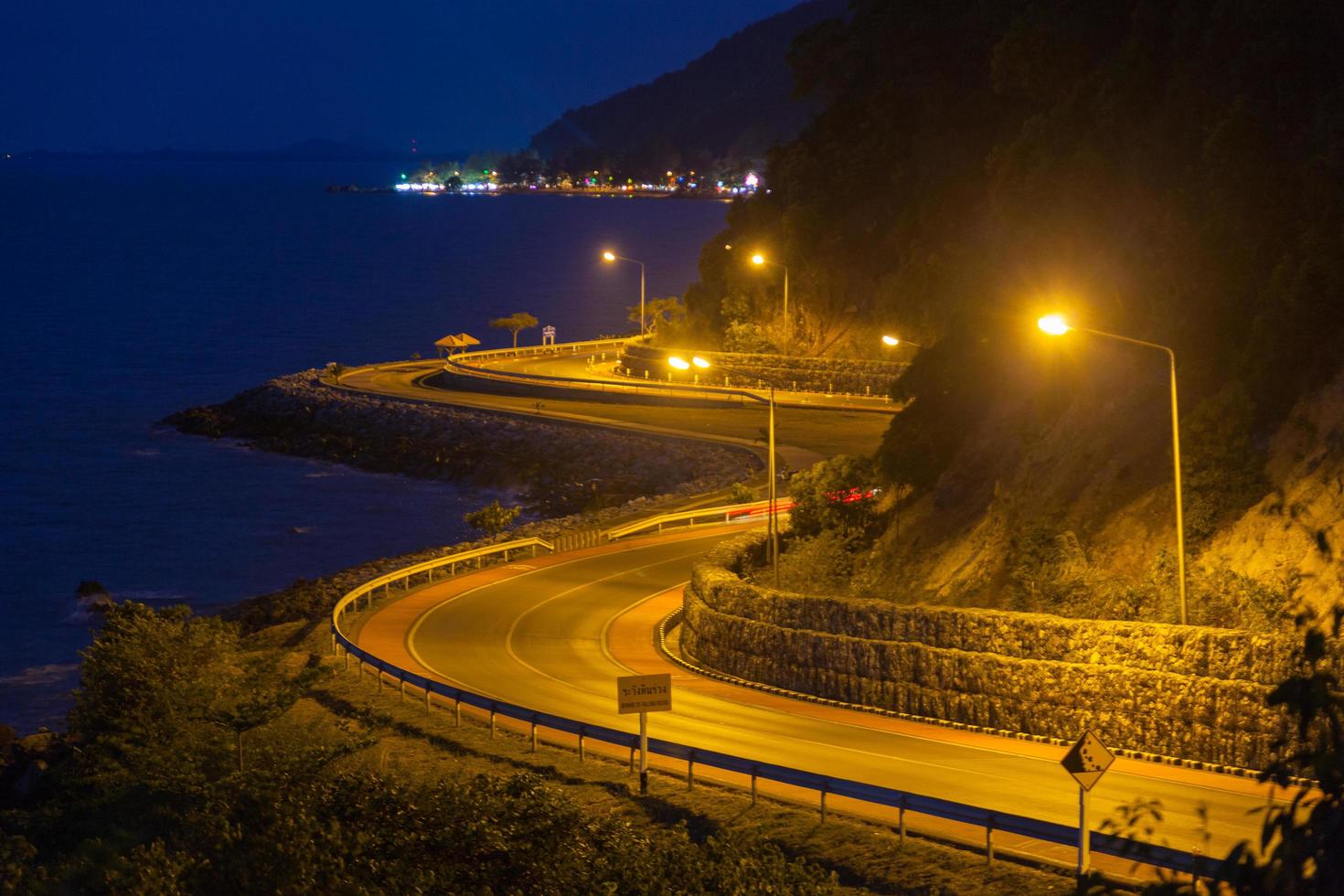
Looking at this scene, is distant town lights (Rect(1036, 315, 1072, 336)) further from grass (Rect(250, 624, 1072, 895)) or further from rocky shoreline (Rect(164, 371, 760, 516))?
rocky shoreline (Rect(164, 371, 760, 516))

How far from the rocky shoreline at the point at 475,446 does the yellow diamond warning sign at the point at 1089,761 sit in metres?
35.1

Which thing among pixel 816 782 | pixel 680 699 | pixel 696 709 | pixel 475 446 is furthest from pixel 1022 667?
pixel 475 446

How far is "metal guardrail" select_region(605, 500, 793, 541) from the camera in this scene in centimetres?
4284

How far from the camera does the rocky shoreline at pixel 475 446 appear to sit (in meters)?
54.7

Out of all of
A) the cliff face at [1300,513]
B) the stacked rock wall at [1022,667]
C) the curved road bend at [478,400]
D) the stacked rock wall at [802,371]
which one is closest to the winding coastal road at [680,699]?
the stacked rock wall at [1022,667]

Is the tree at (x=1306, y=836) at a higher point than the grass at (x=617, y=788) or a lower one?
higher

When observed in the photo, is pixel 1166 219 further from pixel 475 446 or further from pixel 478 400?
pixel 478 400

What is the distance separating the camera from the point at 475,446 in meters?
63.1

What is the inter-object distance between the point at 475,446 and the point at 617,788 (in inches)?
1778

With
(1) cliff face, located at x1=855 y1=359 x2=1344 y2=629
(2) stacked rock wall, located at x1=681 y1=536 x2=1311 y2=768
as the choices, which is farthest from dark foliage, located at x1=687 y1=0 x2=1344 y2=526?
(2) stacked rock wall, located at x1=681 y1=536 x2=1311 y2=768

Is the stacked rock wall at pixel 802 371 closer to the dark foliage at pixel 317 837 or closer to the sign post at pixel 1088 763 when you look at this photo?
the dark foliage at pixel 317 837

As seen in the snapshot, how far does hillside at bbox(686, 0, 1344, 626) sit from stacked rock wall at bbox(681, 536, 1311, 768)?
225 centimetres

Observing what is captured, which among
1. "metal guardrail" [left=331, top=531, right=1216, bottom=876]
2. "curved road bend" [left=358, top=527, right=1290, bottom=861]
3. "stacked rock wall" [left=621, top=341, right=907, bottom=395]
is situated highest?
"stacked rock wall" [left=621, top=341, right=907, bottom=395]

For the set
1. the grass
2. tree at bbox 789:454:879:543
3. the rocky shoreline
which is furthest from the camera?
the rocky shoreline
